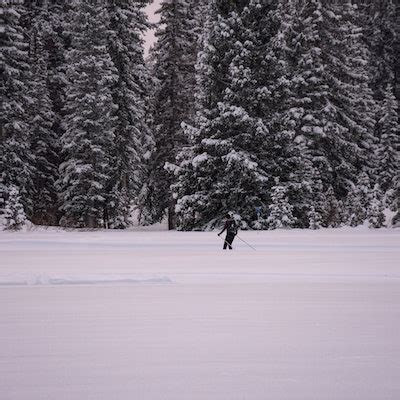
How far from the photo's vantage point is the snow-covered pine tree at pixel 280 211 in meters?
29.0

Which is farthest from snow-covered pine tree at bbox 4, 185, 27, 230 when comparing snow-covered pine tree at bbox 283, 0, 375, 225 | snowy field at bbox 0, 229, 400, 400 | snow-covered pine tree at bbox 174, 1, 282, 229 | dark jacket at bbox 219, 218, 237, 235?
snow-covered pine tree at bbox 283, 0, 375, 225

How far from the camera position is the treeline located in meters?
31.0

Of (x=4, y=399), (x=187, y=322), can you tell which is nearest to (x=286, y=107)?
(x=187, y=322)

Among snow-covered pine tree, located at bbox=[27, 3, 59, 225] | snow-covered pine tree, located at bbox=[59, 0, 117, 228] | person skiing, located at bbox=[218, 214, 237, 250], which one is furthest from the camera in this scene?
A: snow-covered pine tree, located at bbox=[27, 3, 59, 225]

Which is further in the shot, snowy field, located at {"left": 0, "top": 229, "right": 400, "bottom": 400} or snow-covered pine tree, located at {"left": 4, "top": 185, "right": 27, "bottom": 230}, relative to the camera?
snow-covered pine tree, located at {"left": 4, "top": 185, "right": 27, "bottom": 230}

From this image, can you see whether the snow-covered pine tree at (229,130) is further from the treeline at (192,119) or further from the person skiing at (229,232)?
the person skiing at (229,232)

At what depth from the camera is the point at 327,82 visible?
42438 mm

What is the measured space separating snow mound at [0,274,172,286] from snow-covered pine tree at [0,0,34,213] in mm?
21533

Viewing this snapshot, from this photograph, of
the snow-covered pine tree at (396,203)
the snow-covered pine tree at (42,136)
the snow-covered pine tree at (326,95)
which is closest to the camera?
the snow-covered pine tree at (396,203)

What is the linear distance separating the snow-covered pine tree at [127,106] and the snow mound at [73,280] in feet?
82.3

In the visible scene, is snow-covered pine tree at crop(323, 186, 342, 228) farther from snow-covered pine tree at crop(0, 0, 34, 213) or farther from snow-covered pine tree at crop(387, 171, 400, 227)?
snow-covered pine tree at crop(0, 0, 34, 213)

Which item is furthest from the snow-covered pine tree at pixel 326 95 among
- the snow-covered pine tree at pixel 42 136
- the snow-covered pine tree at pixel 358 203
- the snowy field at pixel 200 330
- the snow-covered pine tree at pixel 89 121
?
the snowy field at pixel 200 330

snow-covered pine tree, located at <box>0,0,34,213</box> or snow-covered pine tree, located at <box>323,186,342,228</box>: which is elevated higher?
snow-covered pine tree, located at <box>0,0,34,213</box>

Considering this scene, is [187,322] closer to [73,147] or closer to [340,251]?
[340,251]
